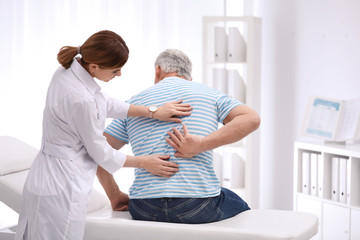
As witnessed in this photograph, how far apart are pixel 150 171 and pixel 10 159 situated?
0.74m

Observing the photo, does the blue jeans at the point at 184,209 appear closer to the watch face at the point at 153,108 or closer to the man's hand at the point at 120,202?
the man's hand at the point at 120,202

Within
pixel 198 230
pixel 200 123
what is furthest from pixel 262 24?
pixel 198 230

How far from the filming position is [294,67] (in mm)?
3668

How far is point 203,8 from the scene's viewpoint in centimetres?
403

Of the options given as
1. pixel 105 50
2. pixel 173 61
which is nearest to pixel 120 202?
pixel 173 61

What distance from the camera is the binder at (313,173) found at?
2916mm

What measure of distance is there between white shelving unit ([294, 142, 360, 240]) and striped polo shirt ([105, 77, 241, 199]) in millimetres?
1121

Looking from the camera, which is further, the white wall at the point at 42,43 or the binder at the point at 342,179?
the white wall at the point at 42,43

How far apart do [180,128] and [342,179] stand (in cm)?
131

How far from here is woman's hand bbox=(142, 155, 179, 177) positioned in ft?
5.62

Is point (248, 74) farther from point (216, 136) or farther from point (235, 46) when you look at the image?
point (216, 136)

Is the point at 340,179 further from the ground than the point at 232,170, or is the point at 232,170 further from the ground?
the point at 340,179

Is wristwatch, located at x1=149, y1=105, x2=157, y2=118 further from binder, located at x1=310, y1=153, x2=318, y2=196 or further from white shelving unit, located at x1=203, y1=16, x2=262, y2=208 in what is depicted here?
white shelving unit, located at x1=203, y1=16, x2=262, y2=208

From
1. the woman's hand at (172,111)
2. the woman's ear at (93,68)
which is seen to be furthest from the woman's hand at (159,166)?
the woman's ear at (93,68)
